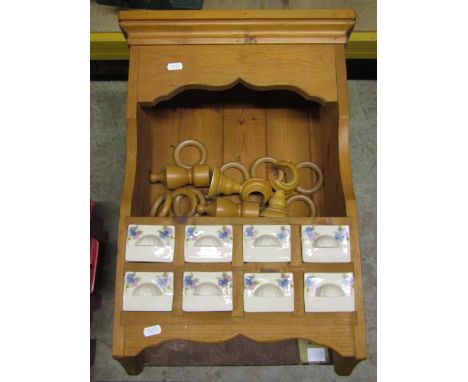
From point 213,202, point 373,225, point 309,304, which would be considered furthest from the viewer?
point 373,225

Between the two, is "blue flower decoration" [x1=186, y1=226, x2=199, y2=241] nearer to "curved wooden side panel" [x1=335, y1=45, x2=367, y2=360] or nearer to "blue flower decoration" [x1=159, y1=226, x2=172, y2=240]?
"blue flower decoration" [x1=159, y1=226, x2=172, y2=240]

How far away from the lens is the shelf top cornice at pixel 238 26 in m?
0.69

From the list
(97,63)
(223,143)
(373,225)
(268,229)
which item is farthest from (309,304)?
(97,63)

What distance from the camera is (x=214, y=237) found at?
2.19 feet

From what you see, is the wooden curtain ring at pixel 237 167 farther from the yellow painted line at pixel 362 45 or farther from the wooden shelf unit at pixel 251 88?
the yellow painted line at pixel 362 45

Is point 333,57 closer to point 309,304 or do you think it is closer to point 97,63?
point 309,304

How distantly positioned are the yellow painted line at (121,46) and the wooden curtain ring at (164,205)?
718mm

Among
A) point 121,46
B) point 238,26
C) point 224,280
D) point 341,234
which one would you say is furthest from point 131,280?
point 121,46

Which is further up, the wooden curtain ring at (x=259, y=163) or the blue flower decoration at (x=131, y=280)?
the wooden curtain ring at (x=259, y=163)

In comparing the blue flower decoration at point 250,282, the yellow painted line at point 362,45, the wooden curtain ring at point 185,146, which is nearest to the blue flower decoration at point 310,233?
the blue flower decoration at point 250,282

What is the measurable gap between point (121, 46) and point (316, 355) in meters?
1.21

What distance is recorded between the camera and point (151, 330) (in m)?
0.64

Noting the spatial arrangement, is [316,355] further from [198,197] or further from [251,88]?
[251,88]

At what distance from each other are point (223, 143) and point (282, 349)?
2.05 feet
